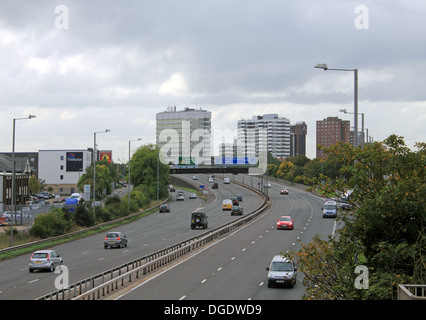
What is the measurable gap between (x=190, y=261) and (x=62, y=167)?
122 m

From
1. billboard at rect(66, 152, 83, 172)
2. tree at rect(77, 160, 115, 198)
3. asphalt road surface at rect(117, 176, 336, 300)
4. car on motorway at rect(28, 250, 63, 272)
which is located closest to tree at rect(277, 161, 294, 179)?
tree at rect(77, 160, 115, 198)

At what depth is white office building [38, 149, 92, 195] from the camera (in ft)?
488

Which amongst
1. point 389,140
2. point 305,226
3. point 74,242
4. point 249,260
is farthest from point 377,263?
point 305,226

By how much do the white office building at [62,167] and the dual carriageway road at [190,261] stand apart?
8105 centimetres

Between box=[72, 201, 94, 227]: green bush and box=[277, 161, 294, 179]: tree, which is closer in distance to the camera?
box=[72, 201, 94, 227]: green bush

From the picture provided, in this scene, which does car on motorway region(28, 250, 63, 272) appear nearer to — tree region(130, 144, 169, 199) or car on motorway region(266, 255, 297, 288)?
car on motorway region(266, 255, 297, 288)

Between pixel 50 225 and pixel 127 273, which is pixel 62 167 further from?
pixel 127 273

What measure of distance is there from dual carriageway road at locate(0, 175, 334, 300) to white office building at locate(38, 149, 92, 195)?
81.1 metres

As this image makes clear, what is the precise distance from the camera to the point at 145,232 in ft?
188

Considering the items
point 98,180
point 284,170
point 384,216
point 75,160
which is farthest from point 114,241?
point 284,170

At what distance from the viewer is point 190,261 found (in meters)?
34.8

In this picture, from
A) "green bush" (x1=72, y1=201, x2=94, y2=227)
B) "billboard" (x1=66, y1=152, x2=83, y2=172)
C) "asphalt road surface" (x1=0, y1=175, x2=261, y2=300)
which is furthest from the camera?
"billboard" (x1=66, y1=152, x2=83, y2=172)
